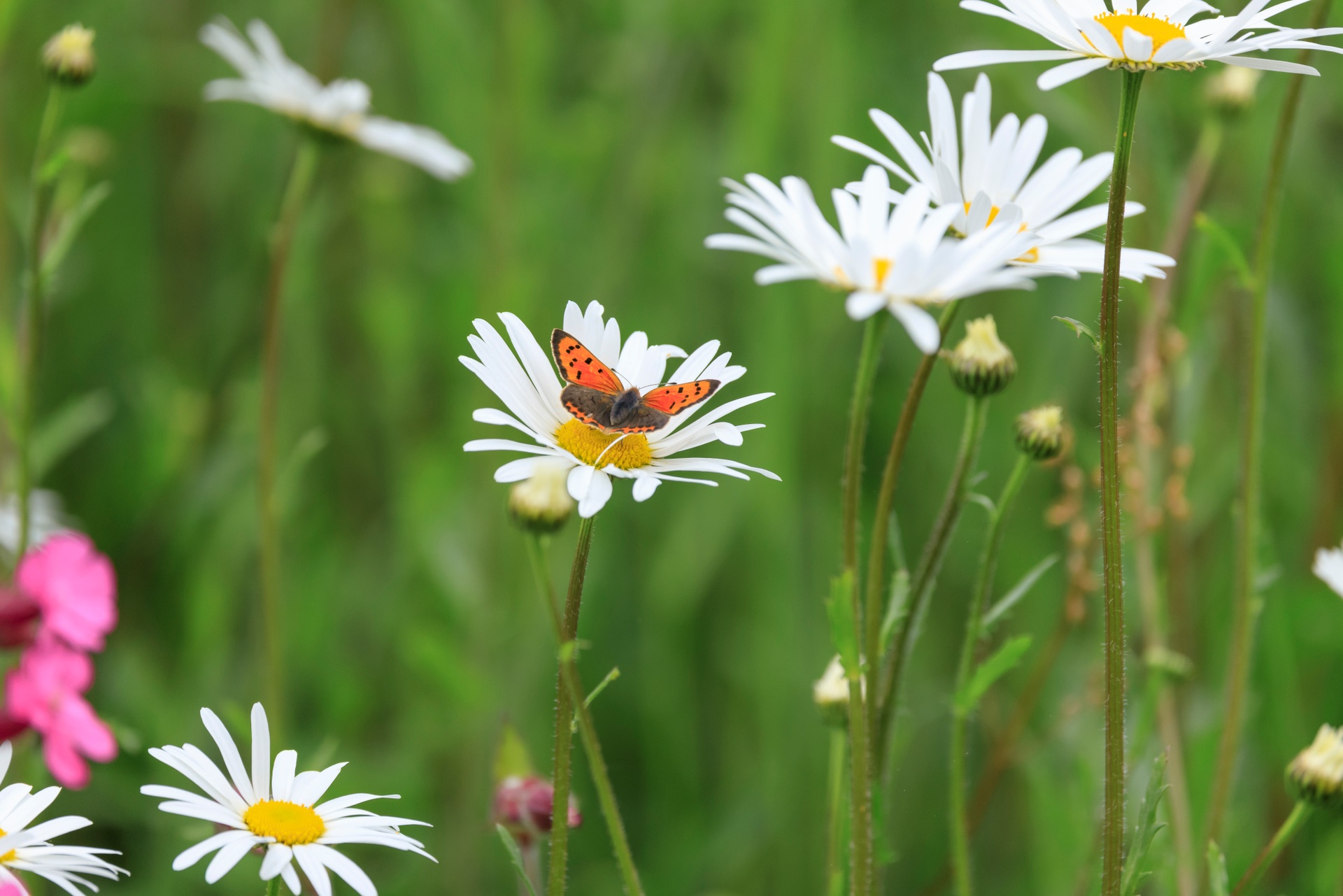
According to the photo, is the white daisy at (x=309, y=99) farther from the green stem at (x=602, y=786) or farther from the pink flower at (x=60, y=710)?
the green stem at (x=602, y=786)

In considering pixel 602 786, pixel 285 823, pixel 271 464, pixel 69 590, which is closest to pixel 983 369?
pixel 602 786

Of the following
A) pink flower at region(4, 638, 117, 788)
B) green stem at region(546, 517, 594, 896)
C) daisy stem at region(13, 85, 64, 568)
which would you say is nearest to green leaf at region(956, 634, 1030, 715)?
green stem at region(546, 517, 594, 896)

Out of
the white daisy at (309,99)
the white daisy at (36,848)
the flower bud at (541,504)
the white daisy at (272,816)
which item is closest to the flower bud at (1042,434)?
the flower bud at (541,504)

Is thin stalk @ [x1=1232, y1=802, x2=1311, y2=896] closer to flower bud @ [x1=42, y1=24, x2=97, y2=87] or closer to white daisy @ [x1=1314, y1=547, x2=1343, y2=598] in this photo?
white daisy @ [x1=1314, y1=547, x2=1343, y2=598]

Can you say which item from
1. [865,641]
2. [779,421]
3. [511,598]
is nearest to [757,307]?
[779,421]

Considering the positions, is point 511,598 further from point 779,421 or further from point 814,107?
point 814,107

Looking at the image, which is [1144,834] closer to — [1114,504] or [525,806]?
[1114,504]
